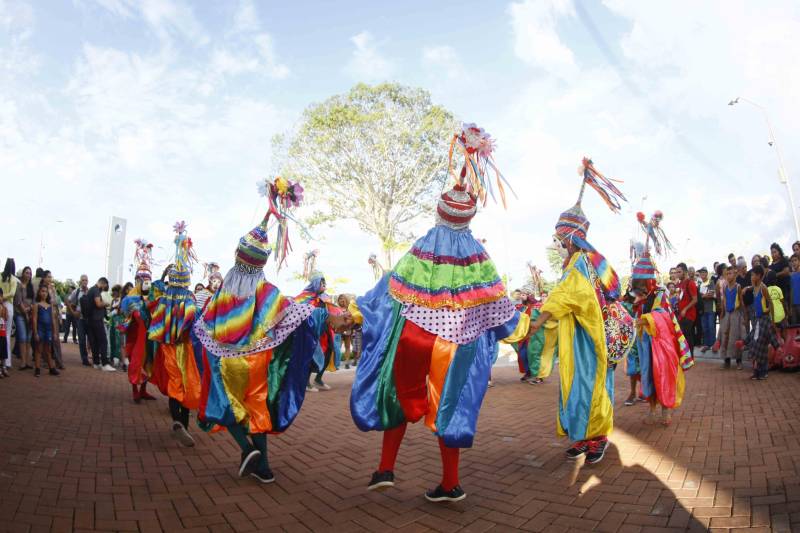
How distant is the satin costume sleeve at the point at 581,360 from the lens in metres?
3.77

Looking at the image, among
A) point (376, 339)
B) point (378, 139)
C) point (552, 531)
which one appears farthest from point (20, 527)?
point (378, 139)

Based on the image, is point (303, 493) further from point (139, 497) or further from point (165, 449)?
point (165, 449)

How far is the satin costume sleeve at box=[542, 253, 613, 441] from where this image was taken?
12.4ft

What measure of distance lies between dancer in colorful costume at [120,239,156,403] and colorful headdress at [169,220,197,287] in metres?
0.74

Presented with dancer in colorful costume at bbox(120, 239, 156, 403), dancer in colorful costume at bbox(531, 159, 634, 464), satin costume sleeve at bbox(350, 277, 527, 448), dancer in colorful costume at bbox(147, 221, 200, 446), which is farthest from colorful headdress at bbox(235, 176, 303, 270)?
dancer in colorful costume at bbox(120, 239, 156, 403)

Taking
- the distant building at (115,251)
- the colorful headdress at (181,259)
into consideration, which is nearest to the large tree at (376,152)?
the distant building at (115,251)

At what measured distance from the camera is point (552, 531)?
2.78 meters

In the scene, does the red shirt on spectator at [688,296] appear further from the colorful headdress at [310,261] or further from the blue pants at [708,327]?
the colorful headdress at [310,261]

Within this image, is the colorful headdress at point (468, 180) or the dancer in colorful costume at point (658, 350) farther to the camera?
the dancer in colorful costume at point (658, 350)

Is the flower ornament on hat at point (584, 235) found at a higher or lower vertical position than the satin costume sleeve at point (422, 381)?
higher

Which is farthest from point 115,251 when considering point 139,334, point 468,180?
point 468,180

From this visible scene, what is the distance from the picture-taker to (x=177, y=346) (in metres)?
5.19

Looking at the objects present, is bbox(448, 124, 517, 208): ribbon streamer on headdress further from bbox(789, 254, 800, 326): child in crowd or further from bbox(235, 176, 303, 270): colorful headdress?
bbox(789, 254, 800, 326): child in crowd

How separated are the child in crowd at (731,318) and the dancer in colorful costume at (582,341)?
5998 millimetres
